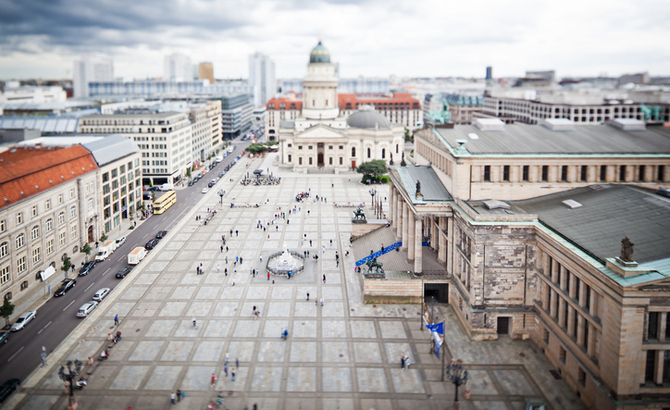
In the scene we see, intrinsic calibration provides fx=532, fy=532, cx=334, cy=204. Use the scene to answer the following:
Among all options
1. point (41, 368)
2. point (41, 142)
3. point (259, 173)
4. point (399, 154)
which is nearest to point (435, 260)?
point (41, 368)

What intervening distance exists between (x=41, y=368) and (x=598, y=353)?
50051 millimetres

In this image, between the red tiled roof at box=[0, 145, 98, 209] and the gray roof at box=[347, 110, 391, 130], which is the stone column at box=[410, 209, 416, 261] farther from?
the gray roof at box=[347, 110, 391, 130]

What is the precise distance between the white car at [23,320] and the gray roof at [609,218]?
56113mm

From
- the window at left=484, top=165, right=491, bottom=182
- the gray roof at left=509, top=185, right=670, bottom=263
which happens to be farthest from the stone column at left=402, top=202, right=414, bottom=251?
the gray roof at left=509, top=185, right=670, bottom=263

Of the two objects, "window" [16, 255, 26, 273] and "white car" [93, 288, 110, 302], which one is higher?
"window" [16, 255, 26, 273]

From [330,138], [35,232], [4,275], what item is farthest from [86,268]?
[330,138]

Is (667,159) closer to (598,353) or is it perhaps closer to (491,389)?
(598,353)

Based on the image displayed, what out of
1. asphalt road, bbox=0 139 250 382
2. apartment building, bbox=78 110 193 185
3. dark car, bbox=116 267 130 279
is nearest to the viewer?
asphalt road, bbox=0 139 250 382

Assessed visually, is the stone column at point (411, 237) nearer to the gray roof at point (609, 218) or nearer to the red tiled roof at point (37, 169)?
the gray roof at point (609, 218)

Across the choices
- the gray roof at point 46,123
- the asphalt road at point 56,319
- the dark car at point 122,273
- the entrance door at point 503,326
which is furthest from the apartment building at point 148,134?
the entrance door at point 503,326

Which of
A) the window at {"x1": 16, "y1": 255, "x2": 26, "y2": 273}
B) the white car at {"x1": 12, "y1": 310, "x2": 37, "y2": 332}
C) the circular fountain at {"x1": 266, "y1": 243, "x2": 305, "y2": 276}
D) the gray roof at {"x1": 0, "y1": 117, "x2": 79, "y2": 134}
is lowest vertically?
the white car at {"x1": 12, "y1": 310, "x2": 37, "y2": 332}

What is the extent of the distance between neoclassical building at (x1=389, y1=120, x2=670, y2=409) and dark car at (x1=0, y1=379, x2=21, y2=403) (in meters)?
41.6

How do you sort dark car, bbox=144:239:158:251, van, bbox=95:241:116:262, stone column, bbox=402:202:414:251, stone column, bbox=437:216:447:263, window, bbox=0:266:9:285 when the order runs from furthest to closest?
dark car, bbox=144:239:158:251
van, bbox=95:241:116:262
stone column, bbox=402:202:414:251
stone column, bbox=437:216:447:263
window, bbox=0:266:9:285

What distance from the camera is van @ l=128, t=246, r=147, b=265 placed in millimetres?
80438
